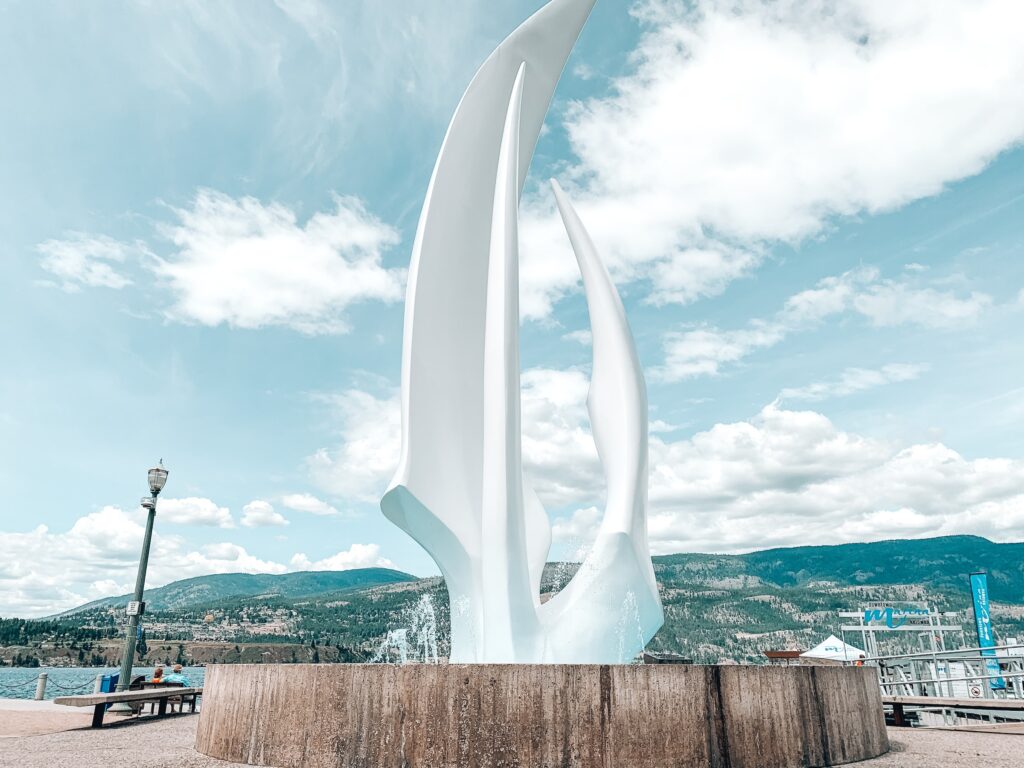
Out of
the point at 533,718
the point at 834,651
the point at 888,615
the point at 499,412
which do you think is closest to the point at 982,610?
the point at 888,615

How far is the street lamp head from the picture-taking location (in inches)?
676

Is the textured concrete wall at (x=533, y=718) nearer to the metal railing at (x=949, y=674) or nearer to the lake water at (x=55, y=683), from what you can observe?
the lake water at (x=55, y=683)

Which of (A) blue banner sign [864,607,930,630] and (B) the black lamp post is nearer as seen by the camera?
(B) the black lamp post

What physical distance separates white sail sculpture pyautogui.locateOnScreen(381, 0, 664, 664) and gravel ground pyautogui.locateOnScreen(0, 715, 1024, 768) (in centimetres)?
382

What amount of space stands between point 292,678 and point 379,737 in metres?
1.09

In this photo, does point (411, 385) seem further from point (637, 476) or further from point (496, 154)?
point (496, 154)

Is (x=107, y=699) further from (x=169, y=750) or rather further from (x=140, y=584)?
(x=140, y=584)

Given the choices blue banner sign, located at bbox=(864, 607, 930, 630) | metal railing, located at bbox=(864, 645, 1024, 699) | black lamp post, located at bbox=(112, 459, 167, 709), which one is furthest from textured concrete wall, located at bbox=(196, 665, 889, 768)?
blue banner sign, located at bbox=(864, 607, 930, 630)

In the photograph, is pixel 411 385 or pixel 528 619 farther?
pixel 411 385

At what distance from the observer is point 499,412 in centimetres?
995

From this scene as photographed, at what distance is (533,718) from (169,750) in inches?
182

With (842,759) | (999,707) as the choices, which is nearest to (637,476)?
(842,759)

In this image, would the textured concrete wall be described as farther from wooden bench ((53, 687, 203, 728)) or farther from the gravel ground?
wooden bench ((53, 687, 203, 728))

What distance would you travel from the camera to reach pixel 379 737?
20.0ft
